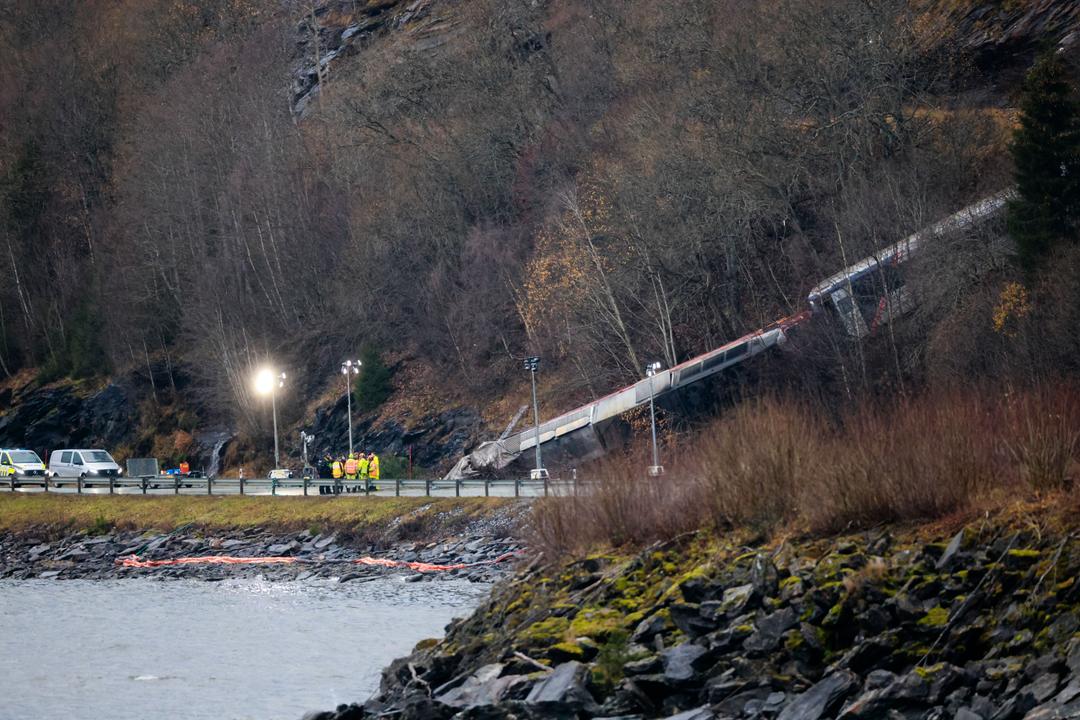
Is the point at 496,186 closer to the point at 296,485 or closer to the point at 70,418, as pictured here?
the point at 296,485

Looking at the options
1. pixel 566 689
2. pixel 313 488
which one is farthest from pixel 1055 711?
pixel 313 488

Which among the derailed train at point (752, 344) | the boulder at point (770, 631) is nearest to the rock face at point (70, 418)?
the derailed train at point (752, 344)

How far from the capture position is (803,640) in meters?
15.9

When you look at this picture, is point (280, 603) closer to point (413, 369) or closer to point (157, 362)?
point (413, 369)

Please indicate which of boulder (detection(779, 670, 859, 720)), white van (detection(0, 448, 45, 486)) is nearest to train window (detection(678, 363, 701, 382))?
white van (detection(0, 448, 45, 486))

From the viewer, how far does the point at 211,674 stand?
1075 inches

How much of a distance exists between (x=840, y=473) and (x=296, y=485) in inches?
1457

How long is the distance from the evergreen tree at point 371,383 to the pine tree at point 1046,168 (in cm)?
3359

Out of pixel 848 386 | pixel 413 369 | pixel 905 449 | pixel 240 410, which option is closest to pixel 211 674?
pixel 905 449

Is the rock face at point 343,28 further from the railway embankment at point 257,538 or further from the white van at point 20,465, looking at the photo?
the railway embankment at point 257,538

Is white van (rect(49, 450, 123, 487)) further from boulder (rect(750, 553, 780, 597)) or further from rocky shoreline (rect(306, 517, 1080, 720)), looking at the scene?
boulder (rect(750, 553, 780, 597))

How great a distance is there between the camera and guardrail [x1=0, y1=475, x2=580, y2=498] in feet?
149

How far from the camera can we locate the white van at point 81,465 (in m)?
65.7

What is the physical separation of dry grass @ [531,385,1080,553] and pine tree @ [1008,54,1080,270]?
1957 centimetres
